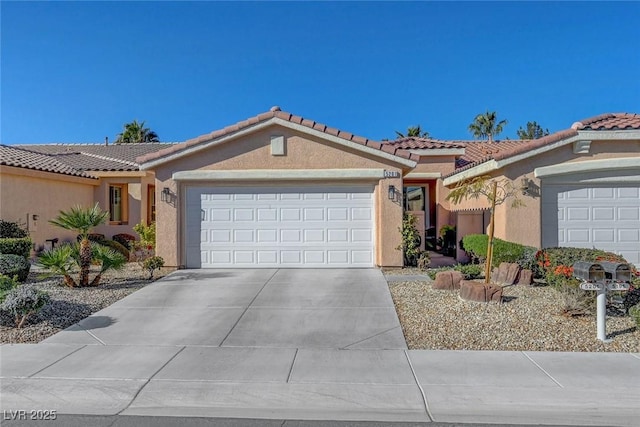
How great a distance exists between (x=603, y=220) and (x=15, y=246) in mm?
15591

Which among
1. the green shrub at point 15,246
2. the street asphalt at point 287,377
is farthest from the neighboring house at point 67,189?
the street asphalt at point 287,377

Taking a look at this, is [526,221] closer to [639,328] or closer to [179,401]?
[639,328]

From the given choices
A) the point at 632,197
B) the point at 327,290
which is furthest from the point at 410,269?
the point at 632,197

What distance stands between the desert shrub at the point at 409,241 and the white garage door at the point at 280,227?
35.1 inches

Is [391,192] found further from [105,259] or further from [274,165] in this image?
[105,259]

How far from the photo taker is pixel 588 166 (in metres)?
11.5

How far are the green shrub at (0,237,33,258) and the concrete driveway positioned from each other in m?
3.93

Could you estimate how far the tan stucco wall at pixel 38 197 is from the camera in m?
14.1

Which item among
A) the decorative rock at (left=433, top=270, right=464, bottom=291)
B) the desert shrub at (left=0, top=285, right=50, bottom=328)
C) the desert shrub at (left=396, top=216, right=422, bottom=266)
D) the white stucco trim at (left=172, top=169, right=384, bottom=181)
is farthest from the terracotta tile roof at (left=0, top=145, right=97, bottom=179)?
the decorative rock at (left=433, top=270, right=464, bottom=291)

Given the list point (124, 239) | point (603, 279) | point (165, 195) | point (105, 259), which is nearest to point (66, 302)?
point (105, 259)

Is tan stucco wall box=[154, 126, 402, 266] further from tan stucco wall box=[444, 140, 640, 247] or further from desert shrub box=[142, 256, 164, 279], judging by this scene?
tan stucco wall box=[444, 140, 640, 247]

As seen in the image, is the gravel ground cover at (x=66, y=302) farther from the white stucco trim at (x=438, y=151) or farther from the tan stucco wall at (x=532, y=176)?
the white stucco trim at (x=438, y=151)

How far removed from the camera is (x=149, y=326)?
7.13 m

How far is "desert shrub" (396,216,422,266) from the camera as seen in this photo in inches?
464
